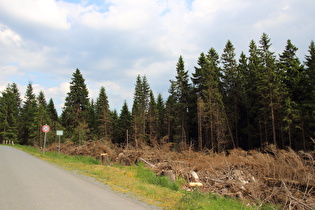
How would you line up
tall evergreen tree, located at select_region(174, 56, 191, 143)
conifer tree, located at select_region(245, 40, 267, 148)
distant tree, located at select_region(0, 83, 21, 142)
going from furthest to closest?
distant tree, located at select_region(0, 83, 21, 142) < tall evergreen tree, located at select_region(174, 56, 191, 143) < conifer tree, located at select_region(245, 40, 267, 148)

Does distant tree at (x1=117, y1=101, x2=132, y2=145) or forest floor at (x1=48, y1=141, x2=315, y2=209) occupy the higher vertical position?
distant tree at (x1=117, y1=101, x2=132, y2=145)

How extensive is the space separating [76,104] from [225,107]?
3326cm

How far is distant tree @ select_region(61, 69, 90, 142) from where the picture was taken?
49.9 metres

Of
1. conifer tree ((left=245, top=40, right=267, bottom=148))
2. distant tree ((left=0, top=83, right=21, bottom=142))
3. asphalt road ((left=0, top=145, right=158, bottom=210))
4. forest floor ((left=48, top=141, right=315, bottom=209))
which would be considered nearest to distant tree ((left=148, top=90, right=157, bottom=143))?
conifer tree ((left=245, top=40, right=267, bottom=148))

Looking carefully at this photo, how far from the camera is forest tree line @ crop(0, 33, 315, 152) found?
32250 millimetres

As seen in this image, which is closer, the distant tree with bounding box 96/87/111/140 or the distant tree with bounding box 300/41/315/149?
the distant tree with bounding box 300/41/315/149

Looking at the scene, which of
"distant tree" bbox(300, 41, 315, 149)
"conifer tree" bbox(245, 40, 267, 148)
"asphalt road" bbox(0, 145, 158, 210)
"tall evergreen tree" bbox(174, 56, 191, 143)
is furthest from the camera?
"tall evergreen tree" bbox(174, 56, 191, 143)

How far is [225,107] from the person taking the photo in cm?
4144

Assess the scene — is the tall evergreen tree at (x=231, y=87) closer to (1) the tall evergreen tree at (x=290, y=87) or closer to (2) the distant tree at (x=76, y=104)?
(1) the tall evergreen tree at (x=290, y=87)

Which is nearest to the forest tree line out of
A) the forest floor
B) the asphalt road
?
the forest floor

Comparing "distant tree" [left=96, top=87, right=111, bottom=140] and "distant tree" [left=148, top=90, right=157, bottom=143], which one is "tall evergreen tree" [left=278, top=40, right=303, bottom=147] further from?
"distant tree" [left=96, top=87, right=111, bottom=140]

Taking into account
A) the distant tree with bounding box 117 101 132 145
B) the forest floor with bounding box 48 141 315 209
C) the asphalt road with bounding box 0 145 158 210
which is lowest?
the forest floor with bounding box 48 141 315 209

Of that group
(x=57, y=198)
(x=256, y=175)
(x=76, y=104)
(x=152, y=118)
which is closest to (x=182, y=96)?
(x=152, y=118)

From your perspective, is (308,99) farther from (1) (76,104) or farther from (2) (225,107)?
(1) (76,104)
